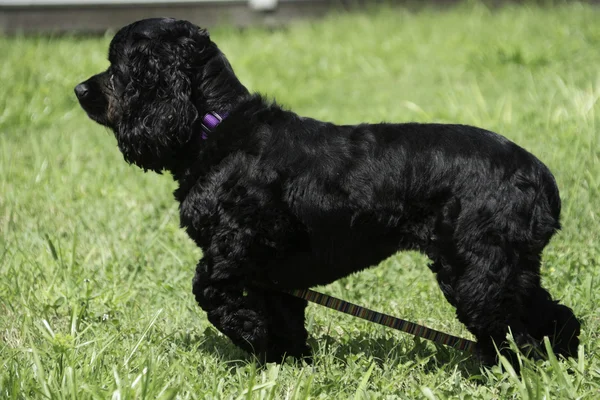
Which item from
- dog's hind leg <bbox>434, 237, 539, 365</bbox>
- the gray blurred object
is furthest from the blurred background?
dog's hind leg <bbox>434, 237, 539, 365</bbox>

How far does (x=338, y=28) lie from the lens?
37.3 ft

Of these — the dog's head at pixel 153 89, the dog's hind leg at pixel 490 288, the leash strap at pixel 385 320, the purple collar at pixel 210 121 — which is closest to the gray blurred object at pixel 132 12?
the dog's head at pixel 153 89

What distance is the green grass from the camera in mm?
2998

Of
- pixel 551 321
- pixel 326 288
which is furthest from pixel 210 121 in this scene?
pixel 551 321

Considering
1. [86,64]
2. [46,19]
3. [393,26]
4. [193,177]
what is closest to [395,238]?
[193,177]

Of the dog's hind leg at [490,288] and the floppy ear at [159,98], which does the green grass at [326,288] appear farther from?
the floppy ear at [159,98]

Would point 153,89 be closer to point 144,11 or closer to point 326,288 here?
point 326,288

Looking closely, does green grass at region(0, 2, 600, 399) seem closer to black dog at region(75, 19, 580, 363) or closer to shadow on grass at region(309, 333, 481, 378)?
shadow on grass at region(309, 333, 481, 378)

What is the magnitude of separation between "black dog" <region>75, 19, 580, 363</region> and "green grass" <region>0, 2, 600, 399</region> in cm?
33

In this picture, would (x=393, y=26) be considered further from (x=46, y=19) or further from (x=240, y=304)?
(x=240, y=304)

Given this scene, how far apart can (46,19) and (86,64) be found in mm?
3289

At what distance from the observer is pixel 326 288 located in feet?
14.1

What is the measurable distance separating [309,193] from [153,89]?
81 centimetres

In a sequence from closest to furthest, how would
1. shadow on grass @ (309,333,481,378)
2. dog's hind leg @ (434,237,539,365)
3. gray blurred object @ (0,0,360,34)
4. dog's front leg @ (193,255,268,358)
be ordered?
dog's hind leg @ (434,237,539,365) < dog's front leg @ (193,255,268,358) < shadow on grass @ (309,333,481,378) < gray blurred object @ (0,0,360,34)
